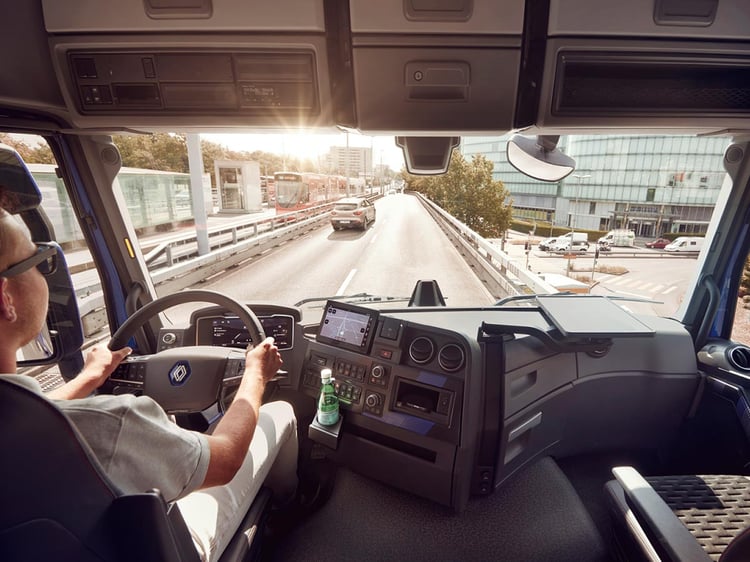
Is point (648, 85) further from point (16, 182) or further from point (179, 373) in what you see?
point (16, 182)

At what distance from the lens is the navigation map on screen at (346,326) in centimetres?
226

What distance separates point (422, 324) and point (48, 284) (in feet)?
6.73

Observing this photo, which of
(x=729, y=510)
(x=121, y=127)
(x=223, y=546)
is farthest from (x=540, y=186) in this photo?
(x=223, y=546)

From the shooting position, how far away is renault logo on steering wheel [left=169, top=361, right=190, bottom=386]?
191 cm

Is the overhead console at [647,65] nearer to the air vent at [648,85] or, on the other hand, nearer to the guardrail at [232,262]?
the air vent at [648,85]

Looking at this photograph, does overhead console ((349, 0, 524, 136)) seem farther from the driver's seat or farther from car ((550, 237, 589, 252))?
the driver's seat

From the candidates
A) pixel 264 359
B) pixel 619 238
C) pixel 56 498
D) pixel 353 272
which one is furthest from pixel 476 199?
pixel 56 498

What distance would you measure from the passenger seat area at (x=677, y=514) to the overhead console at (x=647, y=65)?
66.3 inches

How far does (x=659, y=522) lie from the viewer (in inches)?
60.3

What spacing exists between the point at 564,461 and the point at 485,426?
1.27 m

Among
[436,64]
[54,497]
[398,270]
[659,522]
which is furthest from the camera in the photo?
[398,270]

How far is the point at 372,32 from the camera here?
1573 mm

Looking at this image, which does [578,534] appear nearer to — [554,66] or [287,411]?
[287,411]

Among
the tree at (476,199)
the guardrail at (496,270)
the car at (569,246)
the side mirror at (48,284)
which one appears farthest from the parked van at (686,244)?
the side mirror at (48,284)
